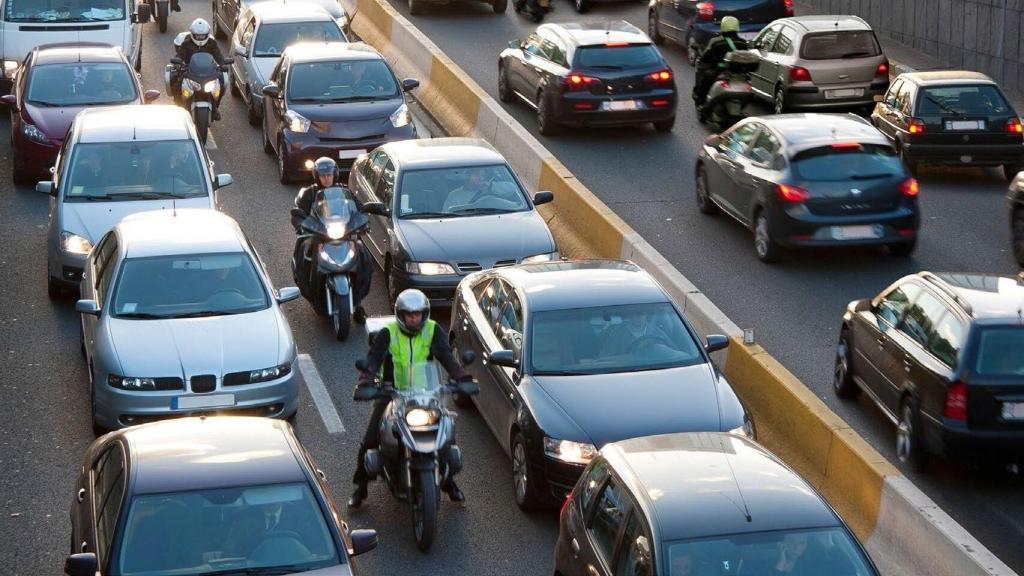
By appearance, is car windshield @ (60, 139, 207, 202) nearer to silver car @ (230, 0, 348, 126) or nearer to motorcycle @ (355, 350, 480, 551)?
motorcycle @ (355, 350, 480, 551)

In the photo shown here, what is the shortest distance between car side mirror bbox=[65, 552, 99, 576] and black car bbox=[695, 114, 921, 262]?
1130 cm

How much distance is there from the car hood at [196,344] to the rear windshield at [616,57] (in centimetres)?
1138

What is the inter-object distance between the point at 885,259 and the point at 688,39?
11.4m

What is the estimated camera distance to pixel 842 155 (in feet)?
61.5

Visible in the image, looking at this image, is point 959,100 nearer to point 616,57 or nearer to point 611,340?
point 616,57

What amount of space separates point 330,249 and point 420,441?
5.72 m

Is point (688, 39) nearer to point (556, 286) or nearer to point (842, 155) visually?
point (842, 155)

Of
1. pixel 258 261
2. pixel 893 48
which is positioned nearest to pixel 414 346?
pixel 258 261

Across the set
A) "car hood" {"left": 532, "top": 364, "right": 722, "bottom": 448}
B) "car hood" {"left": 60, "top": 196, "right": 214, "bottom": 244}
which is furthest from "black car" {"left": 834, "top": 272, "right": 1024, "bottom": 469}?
"car hood" {"left": 60, "top": 196, "right": 214, "bottom": 244}

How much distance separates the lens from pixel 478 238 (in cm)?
1738

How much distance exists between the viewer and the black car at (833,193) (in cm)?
1853

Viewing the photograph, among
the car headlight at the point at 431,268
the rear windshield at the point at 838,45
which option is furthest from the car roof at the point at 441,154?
the rear windshield at the point at 838,45

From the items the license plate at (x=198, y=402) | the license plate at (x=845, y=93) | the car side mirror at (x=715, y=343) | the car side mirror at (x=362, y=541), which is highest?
the car side mirror at (x=362, y=541)

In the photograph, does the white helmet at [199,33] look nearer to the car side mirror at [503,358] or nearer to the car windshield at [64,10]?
the car windshield at [64,10]
